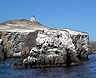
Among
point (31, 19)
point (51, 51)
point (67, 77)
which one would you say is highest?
point (31, 19)

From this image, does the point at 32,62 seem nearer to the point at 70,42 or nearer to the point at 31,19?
the point at 70,42

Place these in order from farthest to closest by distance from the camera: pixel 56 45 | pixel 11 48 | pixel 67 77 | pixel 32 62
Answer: pixel 11 48
pixel 56 45
pixel 32 62
pixel 67 77

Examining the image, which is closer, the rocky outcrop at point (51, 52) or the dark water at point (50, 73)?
the dark water at point (50, 73)

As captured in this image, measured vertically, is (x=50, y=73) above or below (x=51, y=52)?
below

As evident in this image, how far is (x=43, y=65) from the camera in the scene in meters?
36.6

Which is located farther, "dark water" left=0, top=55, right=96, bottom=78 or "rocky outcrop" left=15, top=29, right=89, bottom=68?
"rocky outcrop" left=15, top=29, right=89, bottom=68

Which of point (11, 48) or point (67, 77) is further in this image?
point (11, 48)

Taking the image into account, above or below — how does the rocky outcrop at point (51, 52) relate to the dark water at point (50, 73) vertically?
above

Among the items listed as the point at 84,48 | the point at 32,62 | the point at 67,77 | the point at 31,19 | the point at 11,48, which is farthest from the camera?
the point at 31,19

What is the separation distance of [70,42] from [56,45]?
4.55m

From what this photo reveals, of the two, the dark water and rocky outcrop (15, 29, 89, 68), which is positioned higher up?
rocky outcrop (15, 29, 89, 68)

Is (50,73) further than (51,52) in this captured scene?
No

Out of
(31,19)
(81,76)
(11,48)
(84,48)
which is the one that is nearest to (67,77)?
(81,76)

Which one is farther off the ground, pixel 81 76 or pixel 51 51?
pixel 51 51
